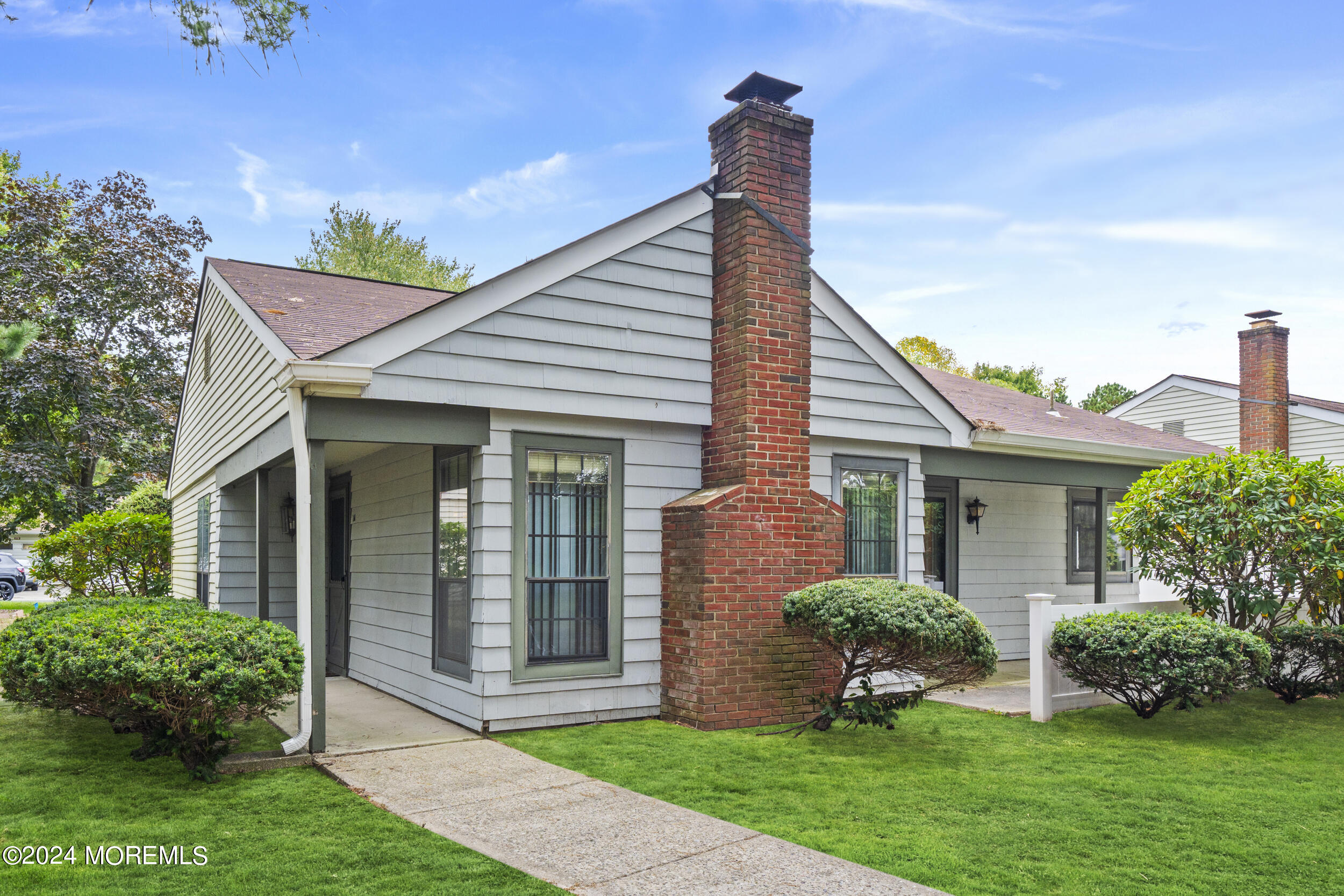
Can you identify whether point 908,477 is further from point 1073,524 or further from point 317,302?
point 317,302

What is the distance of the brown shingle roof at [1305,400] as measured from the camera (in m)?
17.5

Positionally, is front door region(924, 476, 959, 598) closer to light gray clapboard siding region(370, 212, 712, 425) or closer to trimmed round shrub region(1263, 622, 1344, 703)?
trimmed round shrub region(1263, 622, 1344, 703)

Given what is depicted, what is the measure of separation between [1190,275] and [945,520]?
20.9 meters

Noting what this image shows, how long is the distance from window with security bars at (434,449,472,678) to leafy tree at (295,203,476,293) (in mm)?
30234

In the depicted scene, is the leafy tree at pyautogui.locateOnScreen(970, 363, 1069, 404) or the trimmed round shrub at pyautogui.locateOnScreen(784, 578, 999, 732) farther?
the leafy tree at pyautogui.locateOnScreen(970, 363, 1069, 404)

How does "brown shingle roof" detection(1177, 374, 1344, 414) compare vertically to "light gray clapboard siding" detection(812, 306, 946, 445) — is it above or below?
above

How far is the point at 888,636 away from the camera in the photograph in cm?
638

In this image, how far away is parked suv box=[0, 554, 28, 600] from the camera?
29.5 meters

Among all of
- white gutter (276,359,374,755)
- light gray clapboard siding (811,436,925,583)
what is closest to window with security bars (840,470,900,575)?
light gray clapboard siding (811,436,925,583)

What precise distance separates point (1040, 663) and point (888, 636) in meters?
2.29

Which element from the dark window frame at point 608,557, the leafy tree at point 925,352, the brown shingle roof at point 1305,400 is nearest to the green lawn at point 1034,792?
the dark window frame at point 608,557

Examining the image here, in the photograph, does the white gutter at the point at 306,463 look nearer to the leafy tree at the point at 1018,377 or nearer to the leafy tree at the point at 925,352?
the leafy tree at the point at 925,352

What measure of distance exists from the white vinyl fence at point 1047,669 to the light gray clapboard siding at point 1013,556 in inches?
135

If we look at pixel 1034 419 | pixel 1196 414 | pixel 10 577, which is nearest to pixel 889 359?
pixel 1034 419
